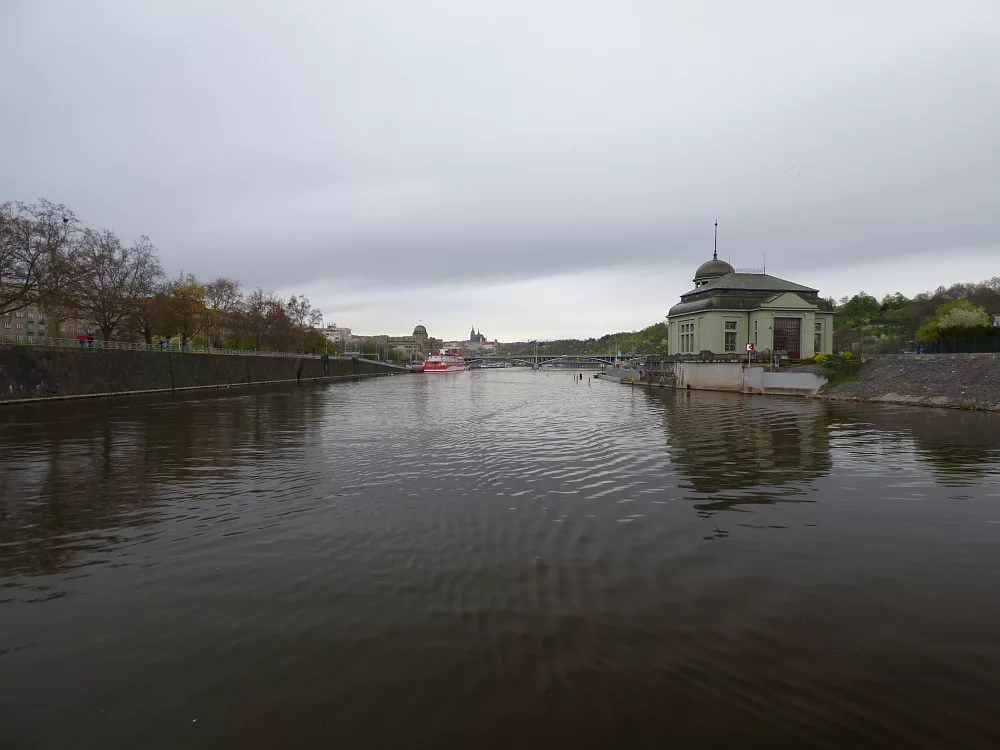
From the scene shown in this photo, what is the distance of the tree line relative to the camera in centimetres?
4472

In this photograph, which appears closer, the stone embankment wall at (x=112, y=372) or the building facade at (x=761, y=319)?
the stone embankment wall at (x=112, y=372)

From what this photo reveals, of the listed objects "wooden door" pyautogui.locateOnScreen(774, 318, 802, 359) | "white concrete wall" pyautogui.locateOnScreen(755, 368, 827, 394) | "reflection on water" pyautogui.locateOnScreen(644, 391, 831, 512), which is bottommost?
"reflection on water" pyautogui.locateOnScreen(644, 391, 831, 512)

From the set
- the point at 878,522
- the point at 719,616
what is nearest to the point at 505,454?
the point at 878,522

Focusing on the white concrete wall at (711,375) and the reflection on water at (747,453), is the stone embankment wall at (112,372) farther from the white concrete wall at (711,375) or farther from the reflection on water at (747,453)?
the white concrete wall at (711,375)

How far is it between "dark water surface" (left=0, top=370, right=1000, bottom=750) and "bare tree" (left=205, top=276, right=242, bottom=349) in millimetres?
71701

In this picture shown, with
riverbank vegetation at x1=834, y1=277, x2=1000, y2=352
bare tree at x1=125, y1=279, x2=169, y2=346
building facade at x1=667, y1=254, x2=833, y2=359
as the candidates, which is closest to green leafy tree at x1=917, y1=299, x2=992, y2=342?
riverbank vegetation at x1=834, y1=277, x2=1000, y2=352

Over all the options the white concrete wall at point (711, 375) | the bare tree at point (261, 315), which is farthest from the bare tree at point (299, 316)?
the white concrete wall at point (711, 375)

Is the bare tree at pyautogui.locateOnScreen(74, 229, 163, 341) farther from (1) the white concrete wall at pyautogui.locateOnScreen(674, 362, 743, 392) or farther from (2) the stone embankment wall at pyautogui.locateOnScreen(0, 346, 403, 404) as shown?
(1) the white concrete wall at pyautogui.locateOnScreen(674, 362, 743, 392)

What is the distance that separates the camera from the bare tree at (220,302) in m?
80.4

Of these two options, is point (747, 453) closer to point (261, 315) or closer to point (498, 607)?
point (498, 607)

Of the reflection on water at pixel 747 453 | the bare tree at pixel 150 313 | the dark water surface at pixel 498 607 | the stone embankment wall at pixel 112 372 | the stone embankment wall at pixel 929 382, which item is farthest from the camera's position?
the bare tree at pixel 150 313

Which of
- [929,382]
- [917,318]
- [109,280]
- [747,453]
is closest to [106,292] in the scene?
[109,280]

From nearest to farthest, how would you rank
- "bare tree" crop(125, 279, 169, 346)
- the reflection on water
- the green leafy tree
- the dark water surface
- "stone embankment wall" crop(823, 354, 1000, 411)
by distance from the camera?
the dark water surface < the reflection on water < "stone embankment wall" crop(823, 354, 1000, 411) < the green leafy tree < "bare tree" crop(125, 279, 169, 346)

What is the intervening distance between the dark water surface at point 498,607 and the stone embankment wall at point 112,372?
3486 centimetres
